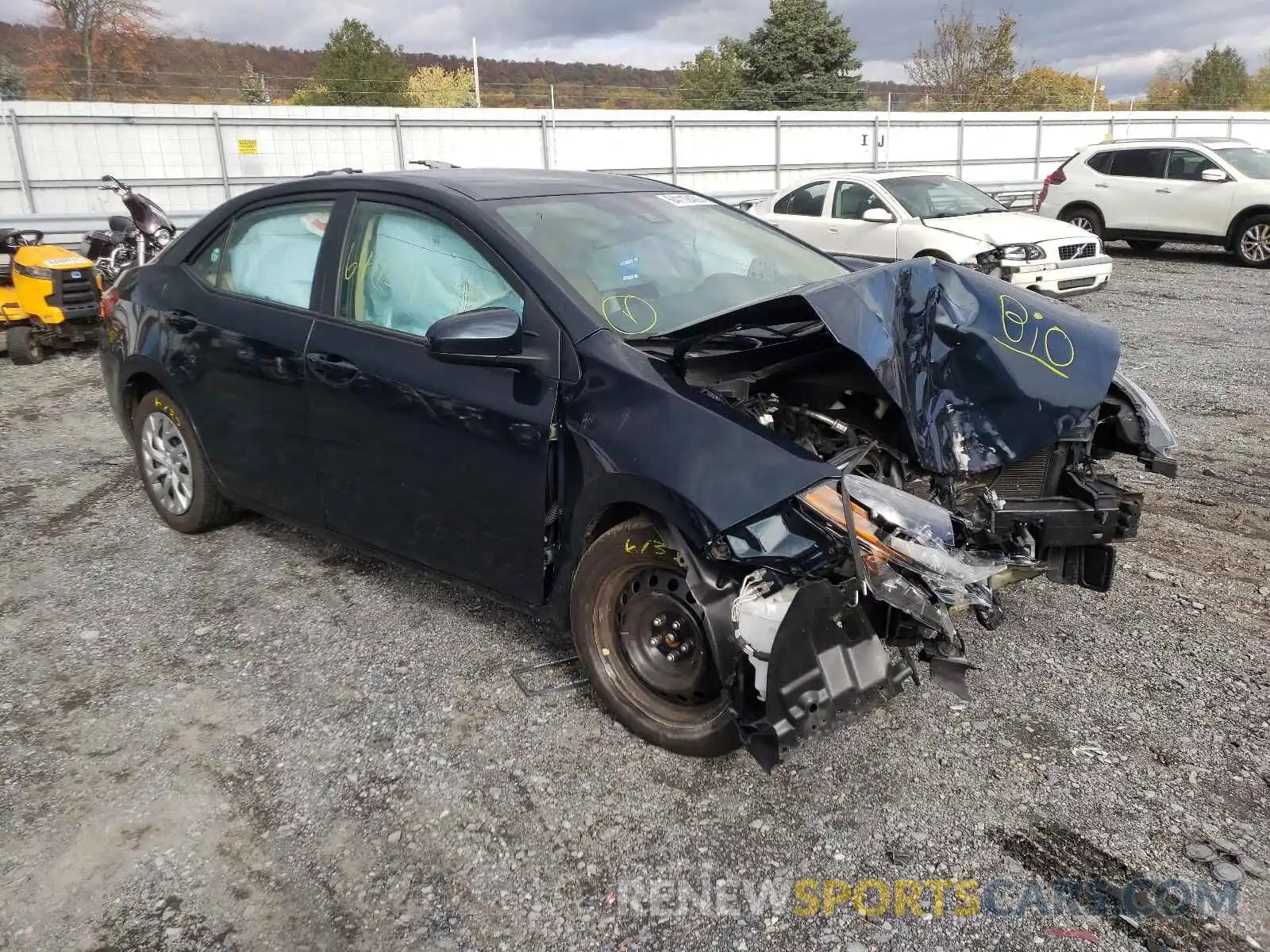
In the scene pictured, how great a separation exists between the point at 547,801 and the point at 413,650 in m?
1.10

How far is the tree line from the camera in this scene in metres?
34.8

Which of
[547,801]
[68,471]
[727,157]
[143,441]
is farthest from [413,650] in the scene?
[727,157]

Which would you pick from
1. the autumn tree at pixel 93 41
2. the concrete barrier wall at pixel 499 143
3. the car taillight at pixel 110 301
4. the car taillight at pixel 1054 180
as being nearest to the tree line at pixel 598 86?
the autumn tree at pixel 93 41

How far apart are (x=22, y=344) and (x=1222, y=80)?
5546 cm

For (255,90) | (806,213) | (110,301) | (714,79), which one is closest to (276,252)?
(110,301)

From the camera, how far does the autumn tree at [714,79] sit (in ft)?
135

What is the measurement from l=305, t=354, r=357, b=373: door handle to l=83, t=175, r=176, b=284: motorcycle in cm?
731

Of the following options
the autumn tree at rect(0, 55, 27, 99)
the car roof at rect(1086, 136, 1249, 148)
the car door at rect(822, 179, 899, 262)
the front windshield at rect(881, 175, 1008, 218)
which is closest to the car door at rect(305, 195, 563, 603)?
the car door at rect(822, 179, 899, 262)

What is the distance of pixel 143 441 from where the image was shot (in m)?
4.89

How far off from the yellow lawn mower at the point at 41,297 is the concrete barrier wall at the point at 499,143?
4.12 m

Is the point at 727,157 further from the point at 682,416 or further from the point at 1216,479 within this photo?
the point at 682,416

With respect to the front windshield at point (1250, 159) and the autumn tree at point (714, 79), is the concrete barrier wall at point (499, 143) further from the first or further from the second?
the autumn tree at point (714, 79)

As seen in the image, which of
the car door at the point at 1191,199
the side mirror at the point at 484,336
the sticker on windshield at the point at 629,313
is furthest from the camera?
the car door at the point at 1191,199

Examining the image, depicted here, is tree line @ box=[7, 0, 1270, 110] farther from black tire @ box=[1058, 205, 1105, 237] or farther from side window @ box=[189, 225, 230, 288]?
side window @ box=[189, 225, 230, 288]
